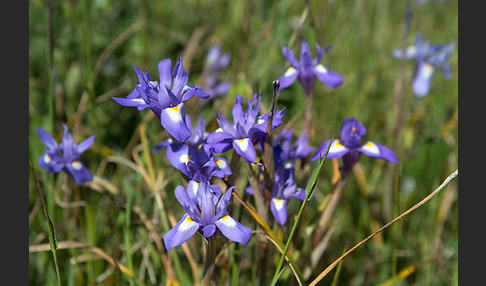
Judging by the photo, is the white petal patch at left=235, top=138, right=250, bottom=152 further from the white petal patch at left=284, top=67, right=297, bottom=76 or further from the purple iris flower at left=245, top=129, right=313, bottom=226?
the white petal patch at left=284, top=67, right=297, bottom=76

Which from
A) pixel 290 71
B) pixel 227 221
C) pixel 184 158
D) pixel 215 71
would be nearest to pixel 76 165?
pixel 184 158

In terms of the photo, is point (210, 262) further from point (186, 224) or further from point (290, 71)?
point (290, 71)

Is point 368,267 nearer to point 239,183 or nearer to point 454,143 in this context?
point 239,183

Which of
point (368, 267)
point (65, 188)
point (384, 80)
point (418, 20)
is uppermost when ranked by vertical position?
point (418, 20)

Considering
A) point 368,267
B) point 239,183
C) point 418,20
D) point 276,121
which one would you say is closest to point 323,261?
point 368,267

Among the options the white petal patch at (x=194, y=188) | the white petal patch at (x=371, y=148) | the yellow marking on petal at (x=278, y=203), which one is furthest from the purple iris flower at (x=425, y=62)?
the white petal patch at (x=194, y=188)

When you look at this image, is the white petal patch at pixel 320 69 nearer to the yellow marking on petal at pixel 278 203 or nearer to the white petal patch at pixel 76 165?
the yellow marking on petal at pixel 278 203
